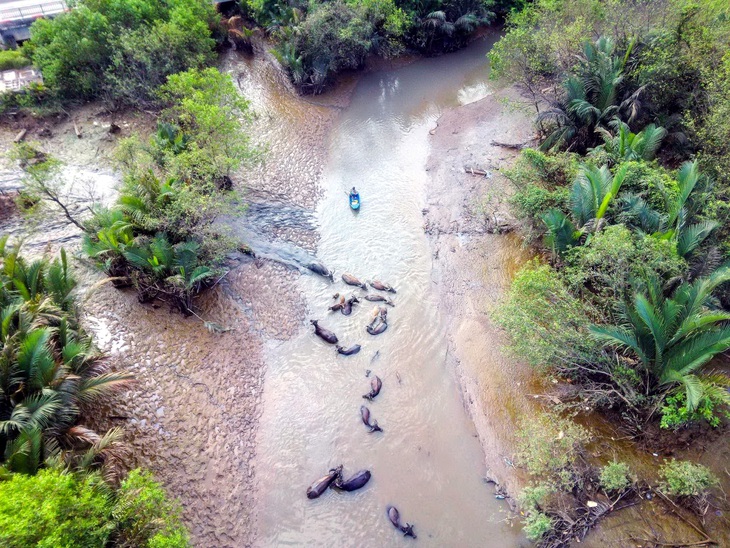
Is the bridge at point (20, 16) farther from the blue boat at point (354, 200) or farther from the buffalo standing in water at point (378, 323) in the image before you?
the buffalo standing in water at point (378, 323)

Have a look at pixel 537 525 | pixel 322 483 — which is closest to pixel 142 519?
pixel 322 483

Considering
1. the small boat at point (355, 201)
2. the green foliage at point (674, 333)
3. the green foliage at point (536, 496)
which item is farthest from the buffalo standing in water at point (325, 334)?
the green foliage at point (674, 333)

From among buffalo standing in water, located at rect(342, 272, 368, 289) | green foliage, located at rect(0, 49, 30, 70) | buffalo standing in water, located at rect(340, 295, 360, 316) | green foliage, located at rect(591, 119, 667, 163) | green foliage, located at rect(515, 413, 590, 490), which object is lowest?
green foliage, located at rect(515, 413, 590, 490)

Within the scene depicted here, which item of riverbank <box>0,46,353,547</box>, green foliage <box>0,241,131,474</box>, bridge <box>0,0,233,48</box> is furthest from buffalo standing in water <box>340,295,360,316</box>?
bridge <box>0,0,233,48</box>

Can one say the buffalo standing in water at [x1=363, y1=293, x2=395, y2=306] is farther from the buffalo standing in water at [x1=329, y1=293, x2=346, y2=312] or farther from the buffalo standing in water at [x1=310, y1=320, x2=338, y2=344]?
the buffalo standing in water at [x1=310, y1=320, x2=338, y2=344]

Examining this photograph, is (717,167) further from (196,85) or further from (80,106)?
(80,106)

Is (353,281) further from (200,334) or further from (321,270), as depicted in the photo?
(200,334)
